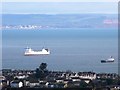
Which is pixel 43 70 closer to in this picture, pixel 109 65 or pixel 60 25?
pixel 109 65

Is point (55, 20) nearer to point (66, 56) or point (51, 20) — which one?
point (51, 20)

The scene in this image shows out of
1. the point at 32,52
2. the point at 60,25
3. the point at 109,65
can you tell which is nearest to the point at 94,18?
the point at 60,25

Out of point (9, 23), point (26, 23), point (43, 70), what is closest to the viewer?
point (43, 70)

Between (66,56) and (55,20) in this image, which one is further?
(55,20)

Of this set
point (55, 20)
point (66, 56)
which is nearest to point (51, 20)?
point (55, 20)

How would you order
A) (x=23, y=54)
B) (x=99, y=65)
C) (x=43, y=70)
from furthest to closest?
(x=23, y=54), (x=99, y=65), (x=43, y=70)

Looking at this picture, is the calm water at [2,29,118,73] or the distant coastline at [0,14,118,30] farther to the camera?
the distant coastline at [0,14,118,30]

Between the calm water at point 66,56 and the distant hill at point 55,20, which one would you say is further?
the distant hill at point 55,20

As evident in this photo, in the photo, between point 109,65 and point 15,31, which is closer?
point 109,65

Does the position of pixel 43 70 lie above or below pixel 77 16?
below

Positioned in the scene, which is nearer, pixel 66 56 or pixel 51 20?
pixel 66 56

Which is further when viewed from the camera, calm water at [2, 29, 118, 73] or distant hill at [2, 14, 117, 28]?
distant hill at [2, 14, 117, 28]
